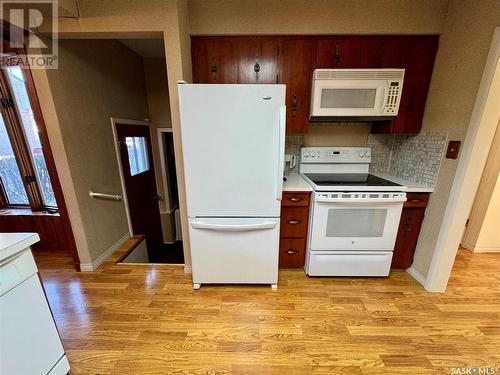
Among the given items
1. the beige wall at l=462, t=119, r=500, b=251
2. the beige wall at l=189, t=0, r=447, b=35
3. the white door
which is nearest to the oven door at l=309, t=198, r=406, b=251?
the white door

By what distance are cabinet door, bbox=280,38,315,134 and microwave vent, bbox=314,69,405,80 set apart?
15 centimetres

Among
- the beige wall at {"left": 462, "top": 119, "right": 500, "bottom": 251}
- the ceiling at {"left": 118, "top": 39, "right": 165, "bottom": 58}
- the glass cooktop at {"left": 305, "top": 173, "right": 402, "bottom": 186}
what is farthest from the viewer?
the ceiling at {"left": 118, "top": 39, "right": 165, "bottom": 58}

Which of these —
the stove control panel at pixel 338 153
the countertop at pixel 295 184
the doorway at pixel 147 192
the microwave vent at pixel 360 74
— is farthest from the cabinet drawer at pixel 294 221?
the doorway at pixel 147 192

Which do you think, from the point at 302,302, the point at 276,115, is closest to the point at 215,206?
the point at 276,115

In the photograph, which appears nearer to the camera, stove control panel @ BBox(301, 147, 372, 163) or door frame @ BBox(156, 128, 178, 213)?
stove control panel @ BBox(301, 147, 372, 163)

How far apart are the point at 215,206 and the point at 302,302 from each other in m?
1.15

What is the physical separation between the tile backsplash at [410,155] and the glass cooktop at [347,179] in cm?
30

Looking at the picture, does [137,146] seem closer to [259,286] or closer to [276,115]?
[276,115]

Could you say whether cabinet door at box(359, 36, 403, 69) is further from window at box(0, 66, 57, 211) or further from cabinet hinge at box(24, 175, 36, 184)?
cabinet hinge at box(24, 175, 36, 184)

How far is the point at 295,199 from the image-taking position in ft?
6.34

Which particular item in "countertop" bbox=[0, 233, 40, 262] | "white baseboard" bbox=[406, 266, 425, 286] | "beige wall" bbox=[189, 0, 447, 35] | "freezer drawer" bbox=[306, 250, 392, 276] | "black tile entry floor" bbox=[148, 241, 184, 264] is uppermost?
"beige wall" bbox=[189, 0, 447, 35]

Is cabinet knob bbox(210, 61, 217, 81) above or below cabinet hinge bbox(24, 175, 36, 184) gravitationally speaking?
above

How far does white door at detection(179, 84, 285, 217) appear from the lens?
1.48 metres

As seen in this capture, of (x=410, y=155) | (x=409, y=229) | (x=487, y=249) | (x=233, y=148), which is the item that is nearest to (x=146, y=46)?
(x=233, y=148)
